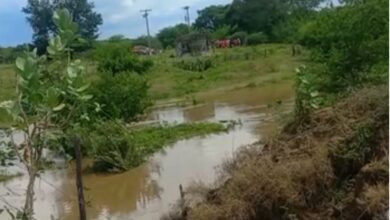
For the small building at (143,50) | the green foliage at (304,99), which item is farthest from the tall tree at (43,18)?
the small building at (143,50)

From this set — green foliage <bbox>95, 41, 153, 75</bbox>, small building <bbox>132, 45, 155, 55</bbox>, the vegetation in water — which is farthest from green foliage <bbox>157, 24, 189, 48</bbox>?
the vegetation in water

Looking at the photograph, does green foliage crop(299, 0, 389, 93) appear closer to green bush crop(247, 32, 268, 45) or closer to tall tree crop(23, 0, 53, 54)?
tall tree crop(23, 0, 53, 54)

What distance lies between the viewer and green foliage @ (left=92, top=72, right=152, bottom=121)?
17797 millimetres

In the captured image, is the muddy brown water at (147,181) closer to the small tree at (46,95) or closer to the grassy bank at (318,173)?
the grassy bank at (318,173)

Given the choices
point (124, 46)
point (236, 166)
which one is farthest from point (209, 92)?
point (236, 166)

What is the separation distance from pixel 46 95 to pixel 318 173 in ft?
16.2

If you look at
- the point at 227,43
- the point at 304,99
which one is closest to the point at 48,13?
the point at 304,99

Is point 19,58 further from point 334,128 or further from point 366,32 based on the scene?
point 366,32

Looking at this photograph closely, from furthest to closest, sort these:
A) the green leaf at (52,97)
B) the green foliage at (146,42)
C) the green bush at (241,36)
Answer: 1. the green foliage at (146,42)
2. the green bush at (241,36)
3. the green leaf at (52,97)

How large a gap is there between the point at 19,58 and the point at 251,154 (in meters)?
6.02

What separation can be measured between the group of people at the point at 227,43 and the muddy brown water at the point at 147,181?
2279 cm

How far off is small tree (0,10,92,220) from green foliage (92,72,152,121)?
47.8 feet

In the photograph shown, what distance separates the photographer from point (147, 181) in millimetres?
13797

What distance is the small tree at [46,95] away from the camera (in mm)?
2490
